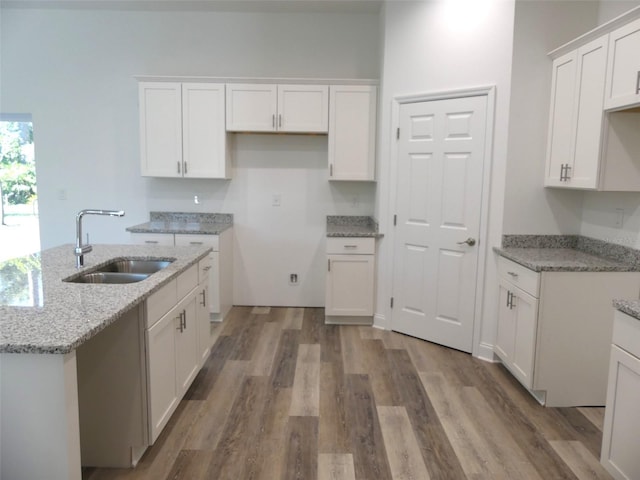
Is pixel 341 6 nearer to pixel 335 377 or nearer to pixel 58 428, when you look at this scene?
pixel 335 377

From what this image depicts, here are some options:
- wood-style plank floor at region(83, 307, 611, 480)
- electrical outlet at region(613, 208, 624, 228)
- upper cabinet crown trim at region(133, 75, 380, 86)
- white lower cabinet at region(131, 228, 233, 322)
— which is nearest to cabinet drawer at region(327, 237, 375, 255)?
wood-style plank floor at region(83, 307, 611, 480)

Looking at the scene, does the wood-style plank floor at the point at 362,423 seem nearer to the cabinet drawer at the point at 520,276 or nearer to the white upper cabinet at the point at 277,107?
the cabinet drawer at the point at 520,276

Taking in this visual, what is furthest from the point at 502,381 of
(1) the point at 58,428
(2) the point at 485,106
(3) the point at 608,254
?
(1) the point at 58,428

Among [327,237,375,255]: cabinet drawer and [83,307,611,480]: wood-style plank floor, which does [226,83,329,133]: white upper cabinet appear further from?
[83,307,611,480]: wood-style plank floor

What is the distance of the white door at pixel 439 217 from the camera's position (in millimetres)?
3400

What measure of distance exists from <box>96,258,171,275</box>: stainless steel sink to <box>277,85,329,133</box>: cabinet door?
6.72ft

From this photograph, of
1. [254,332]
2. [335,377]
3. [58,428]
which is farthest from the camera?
[254,332]

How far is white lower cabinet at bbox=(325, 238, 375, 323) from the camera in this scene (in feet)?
13.3

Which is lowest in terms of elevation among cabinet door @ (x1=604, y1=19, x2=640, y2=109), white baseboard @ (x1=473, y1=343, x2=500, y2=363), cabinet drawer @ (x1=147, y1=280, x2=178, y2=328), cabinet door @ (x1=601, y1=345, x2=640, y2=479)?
white baseboard @ (x1=473, y1=343, x2=500, y2=363)

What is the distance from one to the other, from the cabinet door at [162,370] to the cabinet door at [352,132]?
236 centimetres

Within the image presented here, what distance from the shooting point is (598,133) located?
2.60m

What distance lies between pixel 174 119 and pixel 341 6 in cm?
193

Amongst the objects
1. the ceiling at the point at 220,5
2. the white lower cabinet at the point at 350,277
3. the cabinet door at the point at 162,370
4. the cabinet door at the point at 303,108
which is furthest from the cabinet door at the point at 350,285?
the ceiling at the point at 220,5

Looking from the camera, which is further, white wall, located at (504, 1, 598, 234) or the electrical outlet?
white wall, located at (504, 1, 598, 234)
